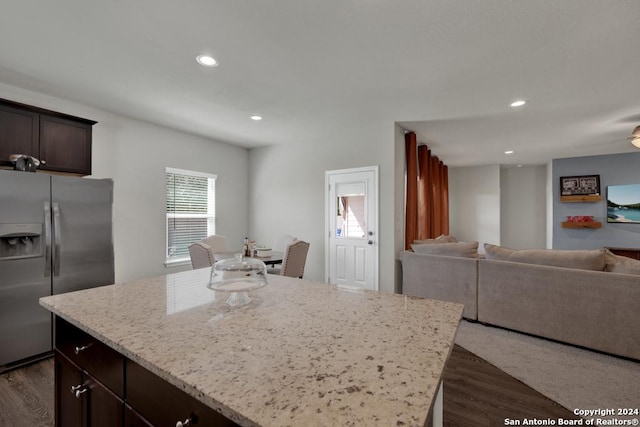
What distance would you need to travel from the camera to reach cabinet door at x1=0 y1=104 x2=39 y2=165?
2801 mm

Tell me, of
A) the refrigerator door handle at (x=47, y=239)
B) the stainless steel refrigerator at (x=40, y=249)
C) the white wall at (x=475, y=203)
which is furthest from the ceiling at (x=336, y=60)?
the white wall at (x=475, y=203)

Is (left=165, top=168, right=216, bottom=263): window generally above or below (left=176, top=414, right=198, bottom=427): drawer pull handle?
above

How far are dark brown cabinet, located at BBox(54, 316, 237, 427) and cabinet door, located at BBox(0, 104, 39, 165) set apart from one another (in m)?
2.50

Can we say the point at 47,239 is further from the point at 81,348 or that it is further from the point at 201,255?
the point at 81,348

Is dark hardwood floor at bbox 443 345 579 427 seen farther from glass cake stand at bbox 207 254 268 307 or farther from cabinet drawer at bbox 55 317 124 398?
cabinet drawer at bbox 55 317 124 398

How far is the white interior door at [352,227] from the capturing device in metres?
4.38

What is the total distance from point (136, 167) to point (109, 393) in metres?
3.68

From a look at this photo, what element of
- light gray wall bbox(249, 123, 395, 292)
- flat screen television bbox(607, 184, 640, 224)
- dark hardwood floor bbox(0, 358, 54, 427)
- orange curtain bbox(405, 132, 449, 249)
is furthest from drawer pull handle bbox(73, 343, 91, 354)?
flat screen television bbox(607, 184, 640, 224)

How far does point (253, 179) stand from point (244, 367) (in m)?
5.24

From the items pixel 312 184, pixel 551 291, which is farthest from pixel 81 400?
pixel 312 184

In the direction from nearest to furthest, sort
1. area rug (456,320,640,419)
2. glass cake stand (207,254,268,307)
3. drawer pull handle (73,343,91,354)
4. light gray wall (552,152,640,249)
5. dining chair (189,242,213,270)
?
drawer pull handle (73,343,91,354)
glass cake stand (207,254,268,307)
area rug (456,320,640,419)
dining chair (189,242,213,270)
light gray wall (552,152,640,249)

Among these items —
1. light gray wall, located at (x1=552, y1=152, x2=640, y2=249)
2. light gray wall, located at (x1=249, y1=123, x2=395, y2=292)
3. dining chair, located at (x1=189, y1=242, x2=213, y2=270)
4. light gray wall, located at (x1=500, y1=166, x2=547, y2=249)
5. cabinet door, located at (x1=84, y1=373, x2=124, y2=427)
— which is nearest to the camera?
cabinet door, located at (x1=84, y1=373, x2=124, y2=427)

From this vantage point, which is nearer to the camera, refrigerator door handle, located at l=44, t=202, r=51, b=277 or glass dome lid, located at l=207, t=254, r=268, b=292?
glass dome lid, located at l=207, t=254, r=268, b=292

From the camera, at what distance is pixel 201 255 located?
3588 mm
